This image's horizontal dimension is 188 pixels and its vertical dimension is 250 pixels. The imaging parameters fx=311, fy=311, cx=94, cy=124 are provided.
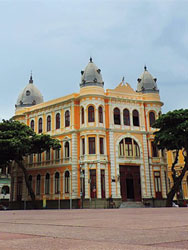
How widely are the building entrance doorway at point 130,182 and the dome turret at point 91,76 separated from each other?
11.9 m

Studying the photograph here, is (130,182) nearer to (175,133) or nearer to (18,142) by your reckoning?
(175,133)

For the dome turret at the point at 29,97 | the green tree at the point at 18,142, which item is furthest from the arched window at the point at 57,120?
the dome turret at the point at 29,97

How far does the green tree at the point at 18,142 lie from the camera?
119 ft

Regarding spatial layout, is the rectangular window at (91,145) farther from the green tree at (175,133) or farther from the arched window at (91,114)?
the green tree at (175,133)

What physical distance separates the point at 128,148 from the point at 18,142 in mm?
14470

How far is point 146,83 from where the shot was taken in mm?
46406

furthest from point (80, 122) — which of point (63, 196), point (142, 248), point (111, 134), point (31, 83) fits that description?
point (142, 248)

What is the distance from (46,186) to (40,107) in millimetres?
11685

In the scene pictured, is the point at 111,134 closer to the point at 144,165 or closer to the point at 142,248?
the point at 144,165

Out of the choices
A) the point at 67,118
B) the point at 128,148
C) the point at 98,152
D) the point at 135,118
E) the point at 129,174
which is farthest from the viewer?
the point at 135,118

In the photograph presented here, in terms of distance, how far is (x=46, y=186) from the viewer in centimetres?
4238

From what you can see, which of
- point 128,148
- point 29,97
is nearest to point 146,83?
point 128,148

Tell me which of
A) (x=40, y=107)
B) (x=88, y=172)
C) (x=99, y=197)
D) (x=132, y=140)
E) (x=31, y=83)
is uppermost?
(x=31, y=83)

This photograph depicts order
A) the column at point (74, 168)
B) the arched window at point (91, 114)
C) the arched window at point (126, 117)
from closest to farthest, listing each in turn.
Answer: the column at point (74, 168) → the arched window at point (91, 114) → the arched window at point (126, 117)
